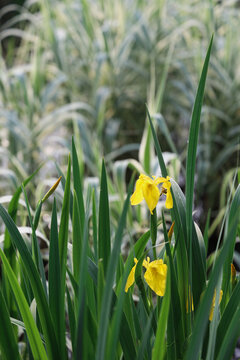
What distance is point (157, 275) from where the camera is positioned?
560 millimetres

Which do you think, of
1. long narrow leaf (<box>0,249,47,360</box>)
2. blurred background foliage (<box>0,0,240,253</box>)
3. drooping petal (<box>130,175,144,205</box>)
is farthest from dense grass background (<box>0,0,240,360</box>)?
drooping petal (<box>130,175,144,205</box>)

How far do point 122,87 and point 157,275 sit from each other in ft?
5.64

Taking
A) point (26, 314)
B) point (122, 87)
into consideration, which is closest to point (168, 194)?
point (26, 314)

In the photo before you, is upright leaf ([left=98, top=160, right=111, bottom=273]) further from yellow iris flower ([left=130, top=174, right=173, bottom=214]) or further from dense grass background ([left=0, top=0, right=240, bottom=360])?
dense grass background ([left=0, top=0, right=240, bottom=360])

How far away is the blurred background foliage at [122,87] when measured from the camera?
1.85m

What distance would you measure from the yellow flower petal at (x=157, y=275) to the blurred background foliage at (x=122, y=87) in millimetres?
1156

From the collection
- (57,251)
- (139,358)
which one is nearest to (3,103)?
(57,251)

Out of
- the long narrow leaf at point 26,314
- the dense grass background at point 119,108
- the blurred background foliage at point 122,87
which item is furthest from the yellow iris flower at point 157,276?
the blurred background foliage at point 122,87

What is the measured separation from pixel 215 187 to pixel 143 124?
51 centimetres

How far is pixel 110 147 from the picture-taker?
2018 millimetres

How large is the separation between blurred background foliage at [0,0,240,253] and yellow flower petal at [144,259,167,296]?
116cm

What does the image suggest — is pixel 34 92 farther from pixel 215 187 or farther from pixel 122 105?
pixel 215 187

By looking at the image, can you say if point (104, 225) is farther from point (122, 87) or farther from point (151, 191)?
point (122, 87)

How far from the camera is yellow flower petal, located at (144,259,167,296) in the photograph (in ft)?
1.82
